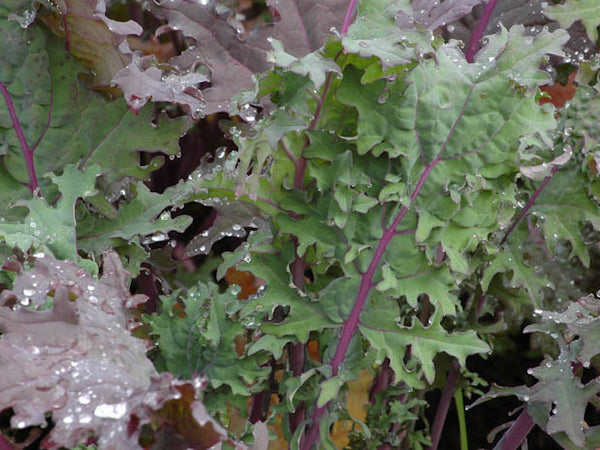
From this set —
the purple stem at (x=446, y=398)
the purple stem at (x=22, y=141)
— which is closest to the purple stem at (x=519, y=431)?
the purple stem at (x=446, y=398)

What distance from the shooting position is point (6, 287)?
79cm

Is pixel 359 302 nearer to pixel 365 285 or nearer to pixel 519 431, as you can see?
pixel 365 285

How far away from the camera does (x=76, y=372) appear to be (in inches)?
23.5

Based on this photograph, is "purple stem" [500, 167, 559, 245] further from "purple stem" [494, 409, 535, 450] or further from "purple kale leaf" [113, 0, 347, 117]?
"purple kale leaf" [113, 0, 347, 117]

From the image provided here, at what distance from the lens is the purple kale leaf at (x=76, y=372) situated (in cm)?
58

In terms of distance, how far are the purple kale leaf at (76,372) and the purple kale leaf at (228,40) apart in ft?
0.98

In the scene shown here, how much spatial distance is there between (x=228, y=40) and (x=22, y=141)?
28cm

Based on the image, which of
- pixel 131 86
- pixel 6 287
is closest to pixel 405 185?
pixel 131 86

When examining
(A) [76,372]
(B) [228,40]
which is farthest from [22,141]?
(A) [76,372]

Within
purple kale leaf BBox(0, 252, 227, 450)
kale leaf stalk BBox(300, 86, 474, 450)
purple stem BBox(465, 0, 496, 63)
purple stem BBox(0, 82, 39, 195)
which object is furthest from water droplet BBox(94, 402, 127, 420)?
purple stem BBox(465, 0, 496, 63)

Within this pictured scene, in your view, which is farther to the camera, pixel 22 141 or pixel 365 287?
pixel 22 141

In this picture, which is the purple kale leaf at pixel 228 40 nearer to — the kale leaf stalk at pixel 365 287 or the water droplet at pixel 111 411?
the kale leaf stalk at pixel 365 287

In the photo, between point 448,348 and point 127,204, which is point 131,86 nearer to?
point 127,204

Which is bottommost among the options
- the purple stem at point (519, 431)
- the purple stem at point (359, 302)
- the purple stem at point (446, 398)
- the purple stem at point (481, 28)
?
the purple stem at point (446, 398)
